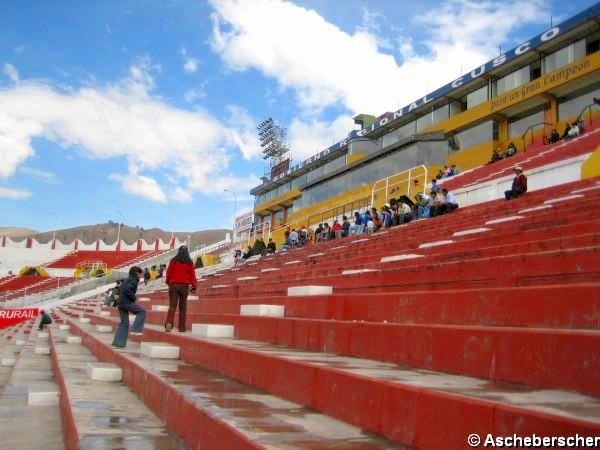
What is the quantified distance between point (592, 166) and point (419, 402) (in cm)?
1025

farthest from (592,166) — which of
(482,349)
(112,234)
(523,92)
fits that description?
(112,234)

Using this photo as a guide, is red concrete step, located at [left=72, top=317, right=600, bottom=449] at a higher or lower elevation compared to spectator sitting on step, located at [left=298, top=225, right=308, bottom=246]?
lower

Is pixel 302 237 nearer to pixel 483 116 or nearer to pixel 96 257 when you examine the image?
pixel 483 116

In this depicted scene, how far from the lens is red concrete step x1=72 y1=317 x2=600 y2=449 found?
2.02m

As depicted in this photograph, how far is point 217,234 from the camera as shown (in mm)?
134125

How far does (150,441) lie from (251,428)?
0.95 meters

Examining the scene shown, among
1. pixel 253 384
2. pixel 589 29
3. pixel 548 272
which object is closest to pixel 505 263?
pixel 548 272

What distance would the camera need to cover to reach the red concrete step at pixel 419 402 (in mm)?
2021

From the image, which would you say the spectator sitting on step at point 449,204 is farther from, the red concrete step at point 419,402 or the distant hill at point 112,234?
the distant hill at point 112,234

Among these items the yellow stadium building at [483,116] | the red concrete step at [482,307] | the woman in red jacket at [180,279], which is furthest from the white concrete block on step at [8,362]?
the yellow stadium building at [483,116]

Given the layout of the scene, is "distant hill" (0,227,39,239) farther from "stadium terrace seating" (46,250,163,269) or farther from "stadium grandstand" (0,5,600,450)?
"stadium grandstand" (0,5,600,450)

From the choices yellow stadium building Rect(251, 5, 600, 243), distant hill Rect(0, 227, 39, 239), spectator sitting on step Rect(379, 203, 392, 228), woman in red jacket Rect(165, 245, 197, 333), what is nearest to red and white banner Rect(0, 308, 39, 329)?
yellow stadium building Rect(251, 5, 600, 243)

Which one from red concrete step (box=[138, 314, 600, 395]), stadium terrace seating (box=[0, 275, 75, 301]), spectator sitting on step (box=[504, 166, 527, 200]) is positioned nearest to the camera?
red concrete step (box=[138, 314, 600, 395])

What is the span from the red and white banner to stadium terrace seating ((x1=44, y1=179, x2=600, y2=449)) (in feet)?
90.6
